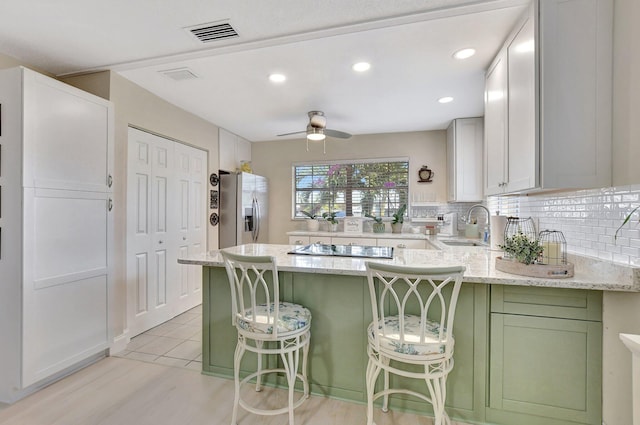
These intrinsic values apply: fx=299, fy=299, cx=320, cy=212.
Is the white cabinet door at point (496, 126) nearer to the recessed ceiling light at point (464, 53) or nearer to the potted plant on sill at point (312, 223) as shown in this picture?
the recessed ceiling light at point (464, 53)

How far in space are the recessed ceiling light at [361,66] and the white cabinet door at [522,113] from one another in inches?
40.2

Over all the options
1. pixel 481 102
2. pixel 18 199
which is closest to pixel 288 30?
pixel 18 199

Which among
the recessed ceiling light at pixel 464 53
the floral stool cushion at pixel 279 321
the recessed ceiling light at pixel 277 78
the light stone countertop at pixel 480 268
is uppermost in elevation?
the recessed ceiling light at pixel 277 78

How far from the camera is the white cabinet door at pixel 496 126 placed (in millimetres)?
2135

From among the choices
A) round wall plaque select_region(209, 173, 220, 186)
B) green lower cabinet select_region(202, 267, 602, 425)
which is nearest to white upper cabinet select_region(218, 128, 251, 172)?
round wall plaque select_region(209, 173, 220, 186)

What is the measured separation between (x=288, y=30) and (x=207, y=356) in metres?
2.50

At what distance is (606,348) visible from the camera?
62.2 inches

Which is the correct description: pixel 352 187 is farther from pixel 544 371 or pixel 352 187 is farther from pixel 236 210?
pixel 544 371

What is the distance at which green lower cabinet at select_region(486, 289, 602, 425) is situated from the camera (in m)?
1.63

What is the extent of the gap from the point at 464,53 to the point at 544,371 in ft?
7.30

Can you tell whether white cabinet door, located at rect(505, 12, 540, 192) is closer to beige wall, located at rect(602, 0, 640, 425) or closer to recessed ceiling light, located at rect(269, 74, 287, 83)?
beige wall, located at rect(602, 0, 640, 425)

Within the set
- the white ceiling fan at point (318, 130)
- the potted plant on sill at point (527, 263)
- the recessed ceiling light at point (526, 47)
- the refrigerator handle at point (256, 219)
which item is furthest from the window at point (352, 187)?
the potted plant on sill at point (527, 263)

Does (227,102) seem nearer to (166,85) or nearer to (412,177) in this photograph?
(166,85)

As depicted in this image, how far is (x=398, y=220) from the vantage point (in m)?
4.57
